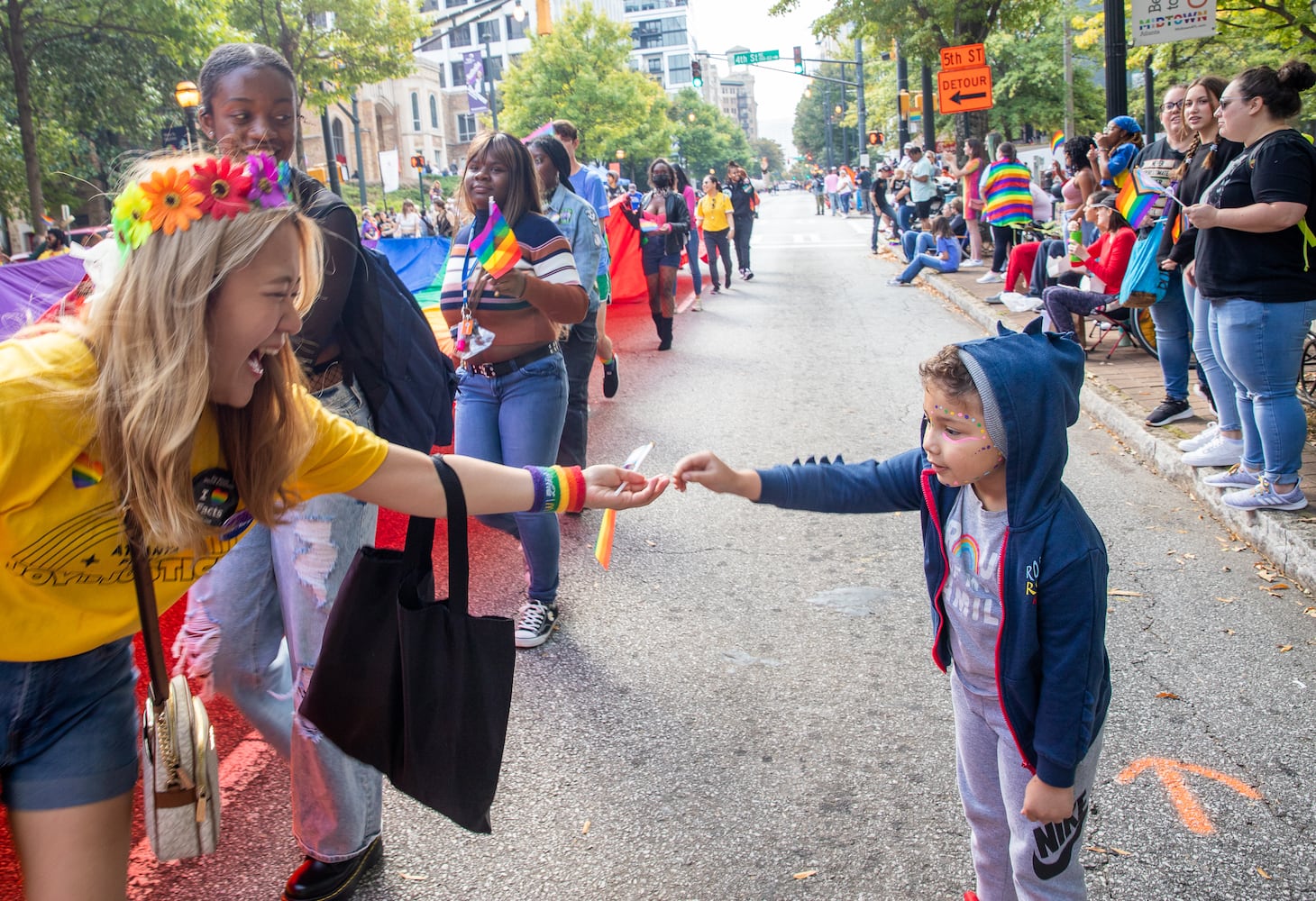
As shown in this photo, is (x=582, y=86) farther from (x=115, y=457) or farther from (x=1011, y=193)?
(x=115, y=457)

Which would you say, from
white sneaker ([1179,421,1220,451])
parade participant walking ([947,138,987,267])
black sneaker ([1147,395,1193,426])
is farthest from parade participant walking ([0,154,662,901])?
parade participant walking ([947,138,987,267])

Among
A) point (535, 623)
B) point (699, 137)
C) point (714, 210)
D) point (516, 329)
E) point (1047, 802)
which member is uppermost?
point (699, 137)

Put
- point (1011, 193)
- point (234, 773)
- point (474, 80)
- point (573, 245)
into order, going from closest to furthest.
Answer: point (234, 773), point (573, 245), point (1011, 193), point (474, 80)

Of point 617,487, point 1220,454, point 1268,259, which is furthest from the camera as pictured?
point 1220,454

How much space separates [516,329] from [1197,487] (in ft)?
13.1

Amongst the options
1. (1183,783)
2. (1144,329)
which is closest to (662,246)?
(1144,329)

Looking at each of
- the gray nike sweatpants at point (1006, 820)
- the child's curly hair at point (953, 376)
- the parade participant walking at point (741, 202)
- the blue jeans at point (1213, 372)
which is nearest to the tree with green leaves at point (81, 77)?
the parade participant walking at point (741, 202)

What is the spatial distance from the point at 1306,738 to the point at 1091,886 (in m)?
1.20

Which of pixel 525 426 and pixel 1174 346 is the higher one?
pixel 525 426

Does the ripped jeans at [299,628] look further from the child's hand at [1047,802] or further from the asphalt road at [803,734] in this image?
the child's hand at [1047,802]

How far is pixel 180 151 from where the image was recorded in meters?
2.14

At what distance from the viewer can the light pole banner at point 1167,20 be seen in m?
10.0

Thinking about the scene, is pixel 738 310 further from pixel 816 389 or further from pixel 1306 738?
pixel 1306 738

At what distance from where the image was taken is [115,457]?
1.84 m
